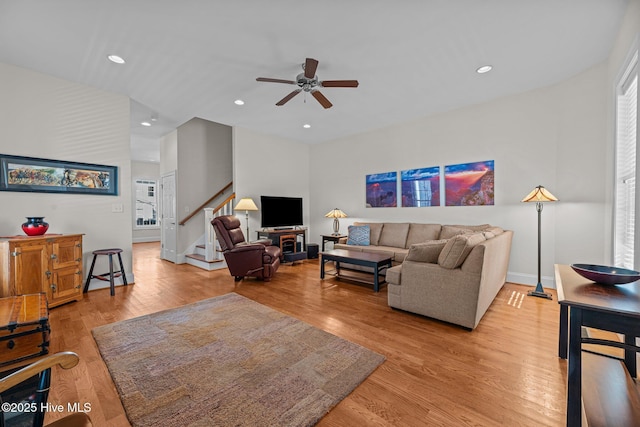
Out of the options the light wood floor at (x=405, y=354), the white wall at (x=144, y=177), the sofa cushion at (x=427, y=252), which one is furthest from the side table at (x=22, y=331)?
the white wall at (x=144, y=177)

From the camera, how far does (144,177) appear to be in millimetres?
9562

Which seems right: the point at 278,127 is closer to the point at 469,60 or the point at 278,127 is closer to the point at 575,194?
the point at 469,60

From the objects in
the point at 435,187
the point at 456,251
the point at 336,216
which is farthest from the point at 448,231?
the point at 336,216

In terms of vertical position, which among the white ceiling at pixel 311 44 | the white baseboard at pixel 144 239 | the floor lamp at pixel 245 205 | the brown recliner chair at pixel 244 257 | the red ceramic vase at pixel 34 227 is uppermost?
the white ceiling at pixel 311 44

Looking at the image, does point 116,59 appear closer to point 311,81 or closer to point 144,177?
point 311,81

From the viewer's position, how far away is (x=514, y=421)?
1.44 metres

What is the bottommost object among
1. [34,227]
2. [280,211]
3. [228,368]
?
[228,368]

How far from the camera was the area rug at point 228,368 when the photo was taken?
1513mm

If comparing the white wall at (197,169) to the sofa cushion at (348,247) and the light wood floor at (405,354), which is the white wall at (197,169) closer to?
the light wood floor at (405,354)

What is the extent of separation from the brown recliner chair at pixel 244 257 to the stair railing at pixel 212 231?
3.41 feet

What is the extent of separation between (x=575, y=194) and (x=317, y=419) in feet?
14.2

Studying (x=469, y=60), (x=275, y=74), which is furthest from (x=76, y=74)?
(x=469, y=60)

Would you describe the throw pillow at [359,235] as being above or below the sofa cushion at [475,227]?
below

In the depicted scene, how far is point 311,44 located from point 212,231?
3.92 meters
